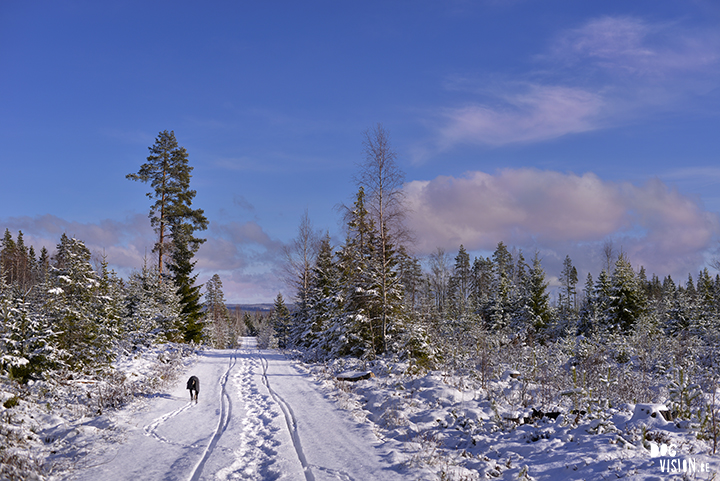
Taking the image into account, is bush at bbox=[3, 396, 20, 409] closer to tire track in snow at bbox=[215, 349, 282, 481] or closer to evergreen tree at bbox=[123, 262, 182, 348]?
tire track in snow at bbox=[215, 349, 282, 481]

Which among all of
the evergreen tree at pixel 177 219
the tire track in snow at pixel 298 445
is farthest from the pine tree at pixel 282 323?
the tire track in snow at pixel 298 445

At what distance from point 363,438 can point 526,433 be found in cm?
362

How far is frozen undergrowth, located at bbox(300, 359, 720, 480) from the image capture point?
20.8 feet

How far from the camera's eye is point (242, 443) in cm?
849

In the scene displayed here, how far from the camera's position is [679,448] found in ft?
21.4

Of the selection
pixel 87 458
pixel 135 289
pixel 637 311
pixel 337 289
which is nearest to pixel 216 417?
pixel 87 458

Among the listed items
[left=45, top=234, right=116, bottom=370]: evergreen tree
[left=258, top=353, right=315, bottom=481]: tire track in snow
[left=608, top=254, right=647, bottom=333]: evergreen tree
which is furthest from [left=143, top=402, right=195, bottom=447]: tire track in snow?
[left=608, top=254, right=647, bottom=333]: evergreen tree

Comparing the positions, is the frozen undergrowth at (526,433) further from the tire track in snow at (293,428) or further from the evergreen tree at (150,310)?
the evergreen tree at (150,310)

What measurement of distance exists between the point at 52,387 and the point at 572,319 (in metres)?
37.6

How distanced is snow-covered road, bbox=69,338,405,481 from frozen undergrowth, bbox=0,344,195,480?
1.87ft

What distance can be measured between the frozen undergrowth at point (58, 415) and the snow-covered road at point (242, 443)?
571 mm

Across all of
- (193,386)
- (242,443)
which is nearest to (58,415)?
(193,386)

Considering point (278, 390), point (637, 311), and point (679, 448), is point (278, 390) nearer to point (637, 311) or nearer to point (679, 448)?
point (679, 448)

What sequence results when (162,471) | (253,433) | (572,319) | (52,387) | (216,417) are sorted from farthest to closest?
(572,319) < (52,387) < (216,417) < (253,433) < (162,471)
